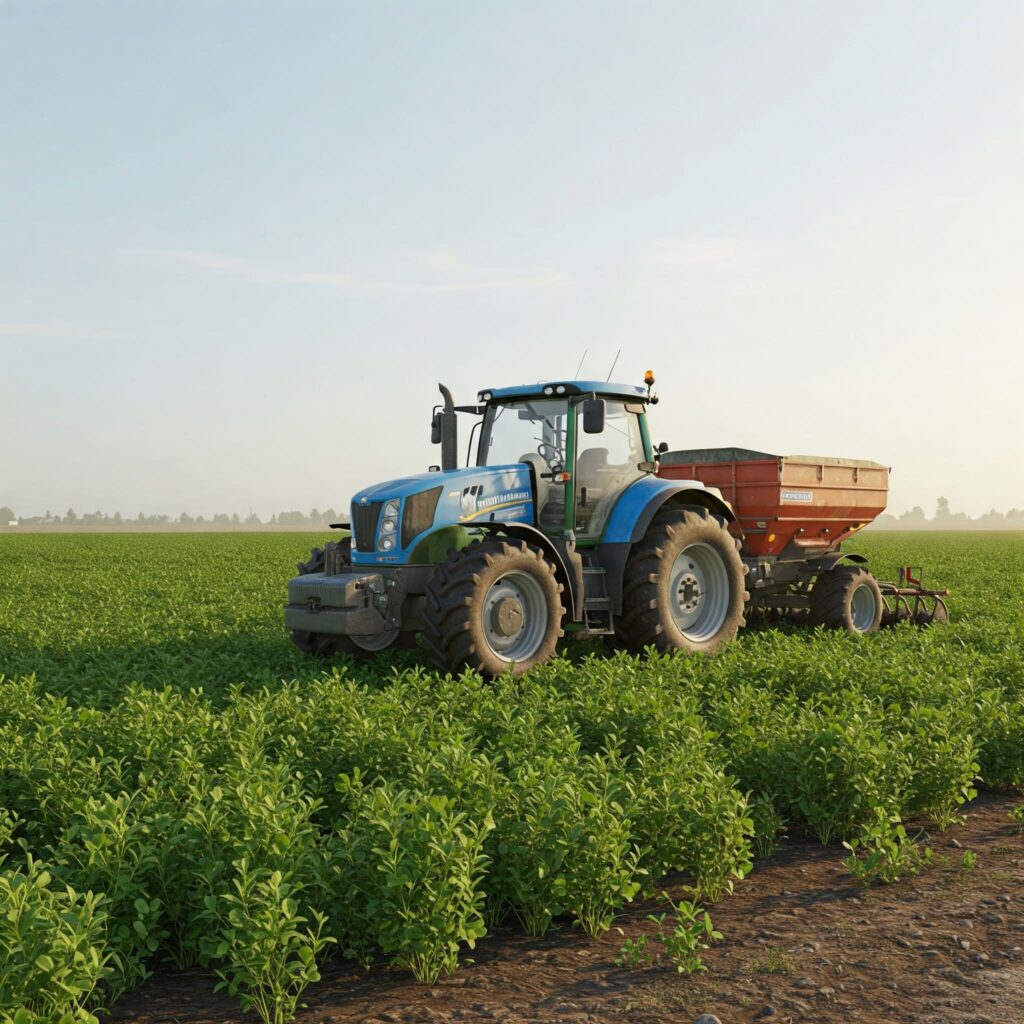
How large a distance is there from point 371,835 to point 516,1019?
1.09m

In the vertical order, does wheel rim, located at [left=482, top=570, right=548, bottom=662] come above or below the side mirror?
below

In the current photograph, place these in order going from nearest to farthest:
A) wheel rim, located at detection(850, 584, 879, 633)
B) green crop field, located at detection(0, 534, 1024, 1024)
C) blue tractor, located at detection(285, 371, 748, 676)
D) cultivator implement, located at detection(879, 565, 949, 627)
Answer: green crop field, located at detection(0, 534, 1024, 1024) < blue tractor, located at detection(285, 371, 748, 676) < wheel rim, located at detection(850, 584, 879, 633) < cultivator implement, located at detection(879, 565, 949, 627)

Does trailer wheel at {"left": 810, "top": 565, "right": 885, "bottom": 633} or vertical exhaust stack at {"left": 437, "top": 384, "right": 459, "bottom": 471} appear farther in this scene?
trailer wheel at {"left": 810, "top": 565, "right": 885, "bottom": 633}

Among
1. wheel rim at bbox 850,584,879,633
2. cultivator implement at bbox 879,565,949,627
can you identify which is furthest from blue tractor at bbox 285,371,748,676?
cultivator implement at bbox 879,565,949,627

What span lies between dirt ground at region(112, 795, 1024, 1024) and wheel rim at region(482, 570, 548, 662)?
3.98 metres

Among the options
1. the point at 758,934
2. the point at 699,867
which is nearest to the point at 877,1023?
the point at 758,934

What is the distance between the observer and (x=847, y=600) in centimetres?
1253

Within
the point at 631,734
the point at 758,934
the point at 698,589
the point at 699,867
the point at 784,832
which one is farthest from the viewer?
the point at 698,589

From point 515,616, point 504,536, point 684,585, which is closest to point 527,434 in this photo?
point 504,536

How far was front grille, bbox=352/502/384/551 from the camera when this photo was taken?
9781mm

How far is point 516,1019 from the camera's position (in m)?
4.00

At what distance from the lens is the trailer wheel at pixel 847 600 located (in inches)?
494

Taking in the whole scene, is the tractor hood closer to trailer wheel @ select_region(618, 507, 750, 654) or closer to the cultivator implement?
trailer wheel @ select_region(618, 507, 750, 654)

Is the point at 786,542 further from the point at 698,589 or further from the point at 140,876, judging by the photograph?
the point at 140,876
